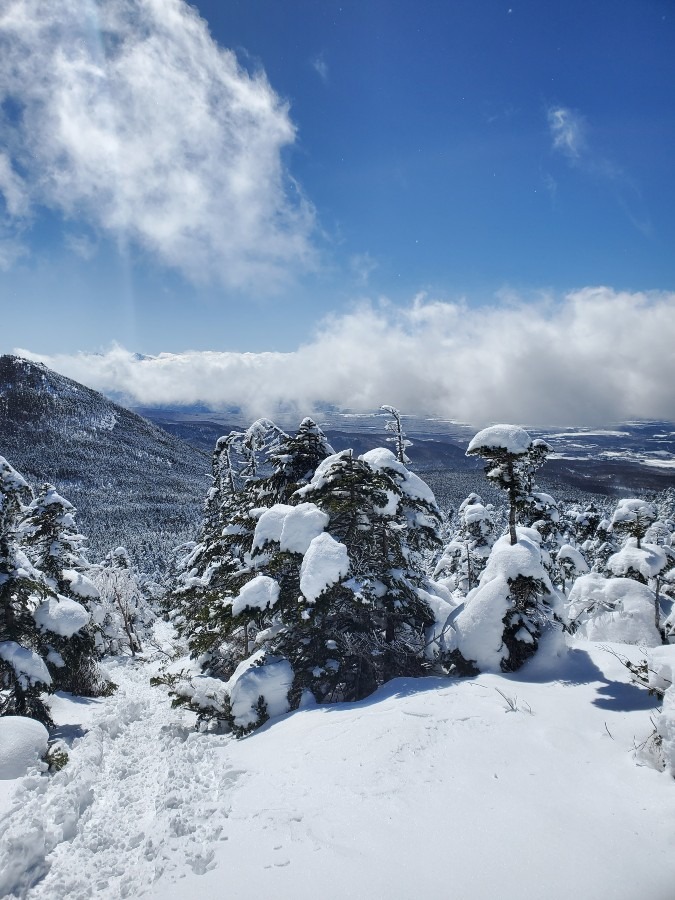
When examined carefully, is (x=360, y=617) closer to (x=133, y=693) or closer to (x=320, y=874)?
(x=320, y=874)

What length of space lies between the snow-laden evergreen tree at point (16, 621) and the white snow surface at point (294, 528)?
260 inches

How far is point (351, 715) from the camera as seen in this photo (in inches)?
362

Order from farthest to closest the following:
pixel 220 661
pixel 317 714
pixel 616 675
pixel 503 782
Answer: pixel 220 661
pixel 317 714
pixel 616 675
pixel 503 782

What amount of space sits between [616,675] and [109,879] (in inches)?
379

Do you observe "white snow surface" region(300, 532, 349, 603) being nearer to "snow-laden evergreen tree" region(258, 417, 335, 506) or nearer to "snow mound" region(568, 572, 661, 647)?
"snow-laden evergreen tree" region(258, 417, 335, 506)

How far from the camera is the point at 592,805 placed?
214 inches

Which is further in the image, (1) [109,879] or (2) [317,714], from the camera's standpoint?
(2) [317,714]

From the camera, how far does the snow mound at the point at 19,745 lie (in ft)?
29.5

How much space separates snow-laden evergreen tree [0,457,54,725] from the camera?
37.0 ft

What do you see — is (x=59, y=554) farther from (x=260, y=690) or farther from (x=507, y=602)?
(x=507, y=602)

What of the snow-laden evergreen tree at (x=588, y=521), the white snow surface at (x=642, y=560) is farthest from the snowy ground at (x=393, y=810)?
the snow-laden evergreen tree at (x=588, y=521)

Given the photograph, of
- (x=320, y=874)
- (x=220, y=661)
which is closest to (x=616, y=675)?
(x=320, y=874)

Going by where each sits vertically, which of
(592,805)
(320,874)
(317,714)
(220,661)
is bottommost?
(220,661)

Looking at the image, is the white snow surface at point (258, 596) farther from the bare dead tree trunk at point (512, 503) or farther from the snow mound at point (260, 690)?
the bare dead tree trunk at point (512, 503)
